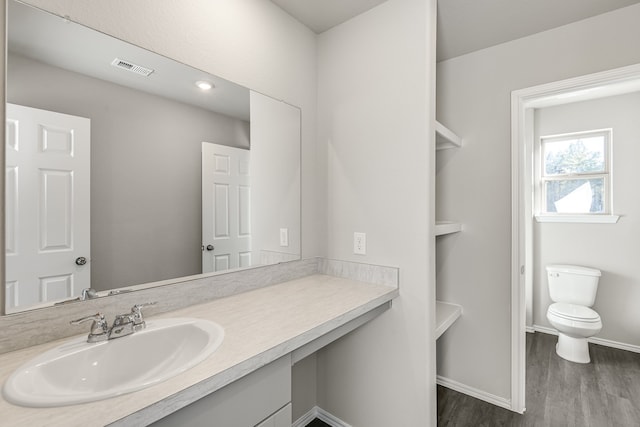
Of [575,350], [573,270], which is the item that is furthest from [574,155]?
[575,350]

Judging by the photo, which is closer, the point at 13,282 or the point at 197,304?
the point at 13,282

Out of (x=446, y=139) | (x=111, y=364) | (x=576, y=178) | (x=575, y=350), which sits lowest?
(x=575, y=350)

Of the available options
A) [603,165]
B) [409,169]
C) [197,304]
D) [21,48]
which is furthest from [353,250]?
[603,165]

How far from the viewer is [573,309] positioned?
103 inches

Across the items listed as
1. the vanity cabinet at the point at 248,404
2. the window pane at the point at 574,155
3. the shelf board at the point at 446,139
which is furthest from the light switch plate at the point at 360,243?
the window pane at the point at 574,155

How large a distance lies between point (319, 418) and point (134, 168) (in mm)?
1767

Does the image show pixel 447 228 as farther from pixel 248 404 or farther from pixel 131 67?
pixel 131 67

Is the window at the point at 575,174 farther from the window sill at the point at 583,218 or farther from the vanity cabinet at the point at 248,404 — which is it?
the vanity cabinet at the point at 248,404

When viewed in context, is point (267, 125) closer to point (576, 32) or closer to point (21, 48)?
point (21, 48)

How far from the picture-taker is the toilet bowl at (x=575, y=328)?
2414 mm

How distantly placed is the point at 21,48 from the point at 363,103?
1.42 meters

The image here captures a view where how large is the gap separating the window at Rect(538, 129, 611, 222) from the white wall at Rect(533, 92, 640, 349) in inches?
2.8

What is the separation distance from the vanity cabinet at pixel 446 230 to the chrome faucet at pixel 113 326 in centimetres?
146

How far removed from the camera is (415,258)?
5.03ft
